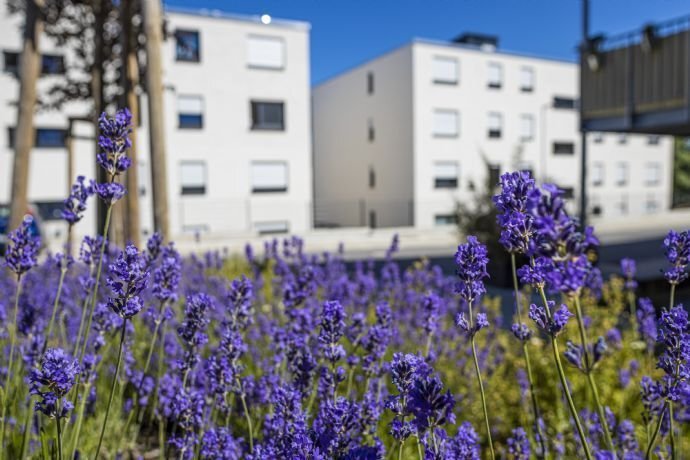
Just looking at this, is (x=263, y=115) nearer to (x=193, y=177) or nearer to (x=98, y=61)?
(x=193, y=177)

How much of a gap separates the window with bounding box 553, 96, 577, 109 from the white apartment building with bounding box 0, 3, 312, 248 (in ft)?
48.6

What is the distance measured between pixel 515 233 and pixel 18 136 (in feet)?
25.5

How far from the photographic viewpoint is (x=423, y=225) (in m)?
28.0

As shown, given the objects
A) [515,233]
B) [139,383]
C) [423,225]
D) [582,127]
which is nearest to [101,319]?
[139,383]

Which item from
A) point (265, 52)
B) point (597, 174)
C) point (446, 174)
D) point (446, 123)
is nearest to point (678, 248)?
point (265, 52)

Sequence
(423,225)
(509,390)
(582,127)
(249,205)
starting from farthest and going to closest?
(423,225)
(249,205)
(582,127)
(509,390)

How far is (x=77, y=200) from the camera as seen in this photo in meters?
2.01

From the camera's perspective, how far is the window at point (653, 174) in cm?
3619

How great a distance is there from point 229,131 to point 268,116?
6.28 feet

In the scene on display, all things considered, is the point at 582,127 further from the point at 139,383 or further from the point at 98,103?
the point at 139,383

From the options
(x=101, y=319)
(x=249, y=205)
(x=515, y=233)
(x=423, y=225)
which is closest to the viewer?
(x=515, y=233)

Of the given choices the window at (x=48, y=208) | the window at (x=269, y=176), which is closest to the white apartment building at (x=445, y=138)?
the window at (x=269, y=176)

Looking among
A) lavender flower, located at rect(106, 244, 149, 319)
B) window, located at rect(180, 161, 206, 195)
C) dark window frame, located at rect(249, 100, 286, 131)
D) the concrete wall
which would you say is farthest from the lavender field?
the concrete wall

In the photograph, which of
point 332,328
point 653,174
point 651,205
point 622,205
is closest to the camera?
point 332,328
